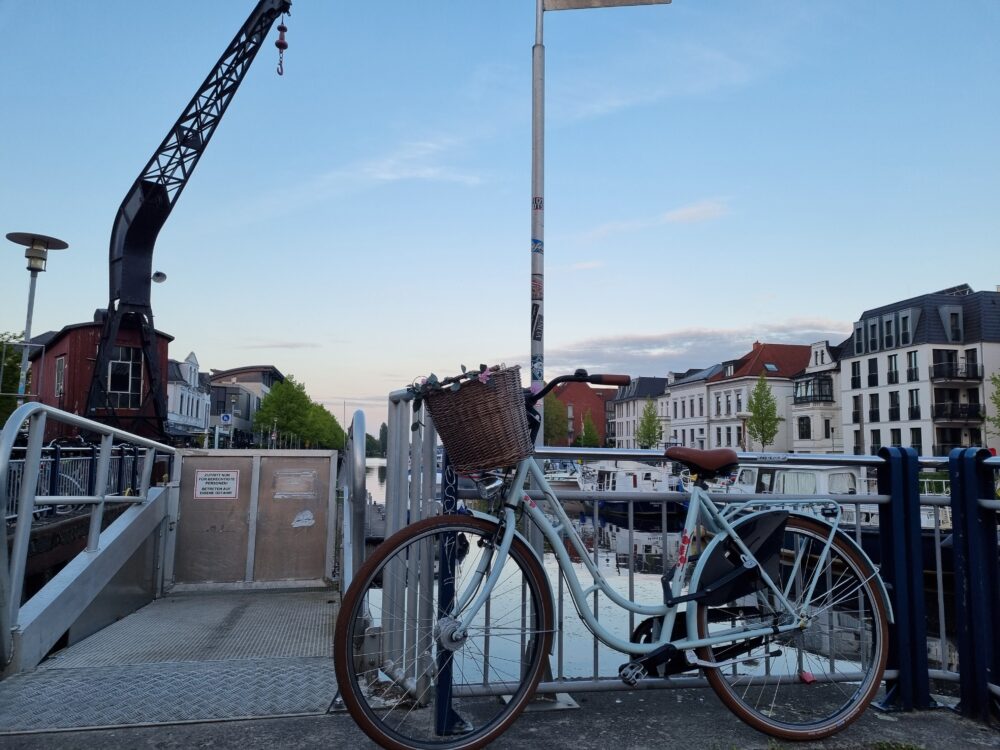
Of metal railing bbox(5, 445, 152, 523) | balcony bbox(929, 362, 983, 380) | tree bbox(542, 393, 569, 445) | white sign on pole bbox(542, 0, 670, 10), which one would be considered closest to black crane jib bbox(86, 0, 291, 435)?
metal railing bbox(5, 445, 152, 523)

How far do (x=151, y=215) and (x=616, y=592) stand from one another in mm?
26628

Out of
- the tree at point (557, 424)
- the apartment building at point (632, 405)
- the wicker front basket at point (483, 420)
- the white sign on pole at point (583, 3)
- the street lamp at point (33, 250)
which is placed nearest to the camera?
the wicker front basket at point (483, 420)

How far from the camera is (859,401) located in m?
61.1

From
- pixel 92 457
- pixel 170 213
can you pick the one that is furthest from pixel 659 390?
pixel 92 457

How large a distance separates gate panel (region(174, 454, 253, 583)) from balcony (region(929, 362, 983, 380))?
180ft

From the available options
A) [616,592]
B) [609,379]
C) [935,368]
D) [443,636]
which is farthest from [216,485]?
[935,368]

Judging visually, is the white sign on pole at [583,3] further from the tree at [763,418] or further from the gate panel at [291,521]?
the tree at [763,418]

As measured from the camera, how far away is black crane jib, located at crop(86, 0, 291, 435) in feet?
82.1

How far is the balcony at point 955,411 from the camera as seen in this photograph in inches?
2028

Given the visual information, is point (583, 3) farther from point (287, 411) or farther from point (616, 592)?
point (287, 411)

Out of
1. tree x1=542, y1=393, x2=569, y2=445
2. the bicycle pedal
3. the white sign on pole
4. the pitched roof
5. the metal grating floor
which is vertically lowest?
the metal grating floor

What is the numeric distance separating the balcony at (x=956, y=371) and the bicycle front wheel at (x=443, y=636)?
57.6 meters

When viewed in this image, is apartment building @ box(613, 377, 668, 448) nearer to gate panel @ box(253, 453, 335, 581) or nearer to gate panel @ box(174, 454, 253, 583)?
gate panel @ box(253, 453, 335, 581)

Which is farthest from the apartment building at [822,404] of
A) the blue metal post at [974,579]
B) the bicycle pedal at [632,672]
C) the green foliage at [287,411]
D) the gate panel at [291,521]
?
the bicycle pedal at [632,672]
